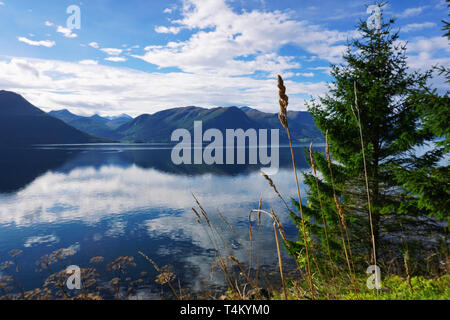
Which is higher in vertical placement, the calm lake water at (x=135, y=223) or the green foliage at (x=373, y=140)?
the green foliage at (x=373, y=140)

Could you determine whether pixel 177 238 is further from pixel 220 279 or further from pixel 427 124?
pixel 427 124

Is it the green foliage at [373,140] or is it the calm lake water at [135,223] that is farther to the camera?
the calm lake water at [135,223]

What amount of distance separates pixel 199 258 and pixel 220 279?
4.07 metres

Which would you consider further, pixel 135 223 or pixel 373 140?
pixel 135 223

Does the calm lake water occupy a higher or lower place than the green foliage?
lower

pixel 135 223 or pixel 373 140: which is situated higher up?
pixel 373 140

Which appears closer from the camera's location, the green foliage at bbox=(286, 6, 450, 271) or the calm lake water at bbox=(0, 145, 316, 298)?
the green foliage at bbox=(286, 6, 450, 271)
